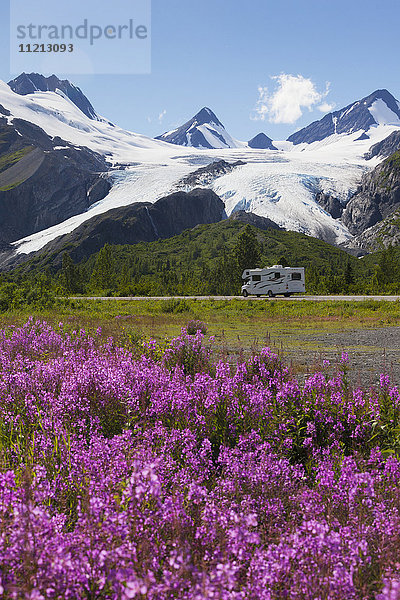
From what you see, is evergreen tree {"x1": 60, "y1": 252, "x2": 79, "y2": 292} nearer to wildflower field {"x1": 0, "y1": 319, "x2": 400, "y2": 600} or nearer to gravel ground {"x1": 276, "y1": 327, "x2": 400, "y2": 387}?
gravel ground {"x1": 276, "y1": 327, "x2": 400, "y2": 387}

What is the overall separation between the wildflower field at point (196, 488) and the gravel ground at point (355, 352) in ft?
3.78

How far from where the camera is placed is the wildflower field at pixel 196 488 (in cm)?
234

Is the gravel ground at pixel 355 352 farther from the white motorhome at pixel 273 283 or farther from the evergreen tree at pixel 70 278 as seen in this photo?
the evergreen tree at pixel 70 278

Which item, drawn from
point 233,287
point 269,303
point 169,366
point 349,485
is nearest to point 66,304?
point 269,303

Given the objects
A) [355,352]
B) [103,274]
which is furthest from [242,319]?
[103,274]

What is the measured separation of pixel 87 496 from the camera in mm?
2885

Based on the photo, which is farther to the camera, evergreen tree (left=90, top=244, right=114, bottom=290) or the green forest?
evergreen tree (left=90, top=244, right=114, bottom=290)

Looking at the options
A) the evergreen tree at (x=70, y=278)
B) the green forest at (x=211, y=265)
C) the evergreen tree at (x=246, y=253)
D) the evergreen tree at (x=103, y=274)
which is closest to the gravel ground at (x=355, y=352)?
the green forest at (x=211, y=265)

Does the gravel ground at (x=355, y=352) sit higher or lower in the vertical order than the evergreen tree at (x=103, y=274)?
lower

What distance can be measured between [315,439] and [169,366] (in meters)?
3.57

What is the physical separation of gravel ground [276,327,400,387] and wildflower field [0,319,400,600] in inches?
45.3

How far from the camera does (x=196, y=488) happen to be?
312 centimetres

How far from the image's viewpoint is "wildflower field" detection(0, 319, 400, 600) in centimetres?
234

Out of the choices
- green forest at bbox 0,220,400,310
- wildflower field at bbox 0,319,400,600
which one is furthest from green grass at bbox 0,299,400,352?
green forest at bbox 0,220,400,310
